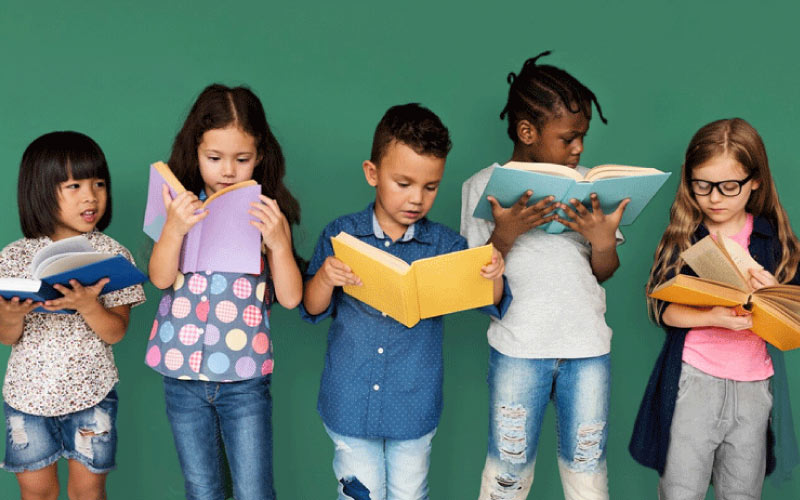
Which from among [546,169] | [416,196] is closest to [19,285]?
[416,196]

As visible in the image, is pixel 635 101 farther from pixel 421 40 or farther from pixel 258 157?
pixel 258 157

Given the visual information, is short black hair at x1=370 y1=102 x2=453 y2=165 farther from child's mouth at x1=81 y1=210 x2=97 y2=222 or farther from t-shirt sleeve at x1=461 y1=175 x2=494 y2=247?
child's mouth at x1=81 y1=210 x2=97 y2=222

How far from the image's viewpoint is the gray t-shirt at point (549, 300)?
1707 millimetres

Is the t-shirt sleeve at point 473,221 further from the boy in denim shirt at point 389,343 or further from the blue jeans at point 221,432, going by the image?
the blue jeans at point 221,432

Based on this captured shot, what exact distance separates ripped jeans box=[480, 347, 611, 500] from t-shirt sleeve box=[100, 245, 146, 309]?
89 cm

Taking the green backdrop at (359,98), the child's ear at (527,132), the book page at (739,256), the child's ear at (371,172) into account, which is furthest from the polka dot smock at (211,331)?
the book page at (739,256)

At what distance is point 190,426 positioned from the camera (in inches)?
65.9

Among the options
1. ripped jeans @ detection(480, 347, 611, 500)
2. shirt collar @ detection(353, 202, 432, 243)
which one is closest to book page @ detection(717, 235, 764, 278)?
ripped jeans @ detection(480, 347, 611, 500)

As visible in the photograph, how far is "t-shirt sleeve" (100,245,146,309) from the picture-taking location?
5.71ft

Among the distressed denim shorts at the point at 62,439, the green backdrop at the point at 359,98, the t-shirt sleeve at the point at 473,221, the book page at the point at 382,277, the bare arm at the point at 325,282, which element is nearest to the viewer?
the book page at the point at 382,277

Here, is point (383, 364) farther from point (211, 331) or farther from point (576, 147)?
point (576, 147)

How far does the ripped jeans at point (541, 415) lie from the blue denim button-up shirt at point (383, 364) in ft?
0.51

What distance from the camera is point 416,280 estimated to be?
58.2 inches

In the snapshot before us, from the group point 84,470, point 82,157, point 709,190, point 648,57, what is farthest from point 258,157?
point 648,57
